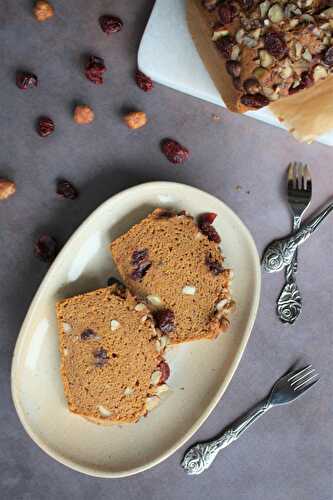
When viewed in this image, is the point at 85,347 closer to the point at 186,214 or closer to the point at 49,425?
the point at 49,425

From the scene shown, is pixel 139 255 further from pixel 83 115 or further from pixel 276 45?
pixel 276 45

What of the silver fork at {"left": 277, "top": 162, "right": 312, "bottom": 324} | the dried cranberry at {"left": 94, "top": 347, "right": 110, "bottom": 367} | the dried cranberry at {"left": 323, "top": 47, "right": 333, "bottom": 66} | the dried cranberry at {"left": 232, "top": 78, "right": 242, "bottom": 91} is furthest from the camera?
the silver fork at {"left": 277, "top": 162, "right": 312, "bottom": 324}

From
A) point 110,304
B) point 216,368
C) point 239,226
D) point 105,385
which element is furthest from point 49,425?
point 239,226

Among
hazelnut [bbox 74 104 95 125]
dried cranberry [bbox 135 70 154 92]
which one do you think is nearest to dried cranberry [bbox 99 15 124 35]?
dried cranberry [bbox 135 70 154 92]

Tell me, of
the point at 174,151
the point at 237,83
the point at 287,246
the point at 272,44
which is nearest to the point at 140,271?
the point at 174,151

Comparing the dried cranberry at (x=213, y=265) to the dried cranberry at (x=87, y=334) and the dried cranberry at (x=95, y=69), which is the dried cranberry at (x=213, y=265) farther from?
the dried cranberry at (x=95, y=69)

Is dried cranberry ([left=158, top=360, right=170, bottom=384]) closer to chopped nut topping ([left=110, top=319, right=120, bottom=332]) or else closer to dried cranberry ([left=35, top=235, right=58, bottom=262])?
chopped nut topping ([left=110, top=319, right=120, bottom=332])

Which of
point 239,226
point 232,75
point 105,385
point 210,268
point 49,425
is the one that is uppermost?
point 232,75
